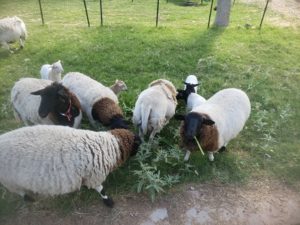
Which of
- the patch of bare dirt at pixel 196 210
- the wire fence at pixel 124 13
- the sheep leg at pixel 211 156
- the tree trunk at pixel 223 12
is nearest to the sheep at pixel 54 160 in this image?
the patch of bare dirt at pixel 196 210

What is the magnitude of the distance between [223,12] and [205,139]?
8.27 meters

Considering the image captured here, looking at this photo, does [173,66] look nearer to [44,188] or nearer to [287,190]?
[287,190]

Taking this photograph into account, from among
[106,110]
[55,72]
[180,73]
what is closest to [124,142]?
[106,110]

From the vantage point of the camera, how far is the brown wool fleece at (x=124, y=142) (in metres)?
5.16

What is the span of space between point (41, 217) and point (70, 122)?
65.6 inches

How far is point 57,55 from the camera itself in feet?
30.9

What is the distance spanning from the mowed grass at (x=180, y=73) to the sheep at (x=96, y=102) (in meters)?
0.70

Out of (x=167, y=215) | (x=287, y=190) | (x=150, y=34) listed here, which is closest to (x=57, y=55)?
(x=150, y=34)

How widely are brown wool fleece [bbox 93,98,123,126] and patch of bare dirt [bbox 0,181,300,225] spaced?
1.53m

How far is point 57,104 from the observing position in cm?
562

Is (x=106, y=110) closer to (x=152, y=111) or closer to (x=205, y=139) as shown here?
(x=152, y=111)

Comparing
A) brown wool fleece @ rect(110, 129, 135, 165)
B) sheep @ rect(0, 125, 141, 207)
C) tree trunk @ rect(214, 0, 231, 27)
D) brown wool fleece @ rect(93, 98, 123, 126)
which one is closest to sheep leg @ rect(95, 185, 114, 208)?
sheep @ rect(0, 125, 141, 207)

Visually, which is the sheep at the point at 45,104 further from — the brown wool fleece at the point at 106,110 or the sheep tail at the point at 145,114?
the sheep tail at the point at 145,114

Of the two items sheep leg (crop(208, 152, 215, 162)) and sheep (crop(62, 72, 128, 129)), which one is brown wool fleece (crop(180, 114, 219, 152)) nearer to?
sheep leg (crop(208, 152, 215, 162))
